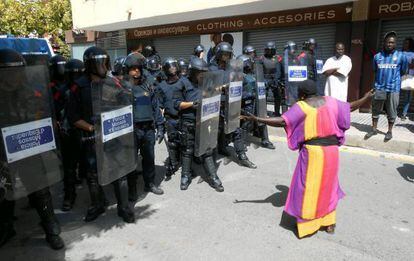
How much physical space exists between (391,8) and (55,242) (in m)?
8.83

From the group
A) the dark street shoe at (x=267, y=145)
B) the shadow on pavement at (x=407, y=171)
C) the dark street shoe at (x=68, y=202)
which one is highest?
the dark street shoe at (x=267, y=145)

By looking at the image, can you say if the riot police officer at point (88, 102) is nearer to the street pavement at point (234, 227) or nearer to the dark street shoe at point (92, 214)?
the dark street shoe at point (92, 214)

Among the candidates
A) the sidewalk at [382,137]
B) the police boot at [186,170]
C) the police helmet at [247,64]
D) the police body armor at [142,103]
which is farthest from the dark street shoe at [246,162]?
the sidewalk at [382,137]

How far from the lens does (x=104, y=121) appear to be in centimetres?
340

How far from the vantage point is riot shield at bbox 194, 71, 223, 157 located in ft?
14.7

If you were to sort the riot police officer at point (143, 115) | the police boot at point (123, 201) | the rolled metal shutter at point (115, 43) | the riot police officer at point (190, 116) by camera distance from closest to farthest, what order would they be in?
the police boot at point (123, 201) → the riot police officer at point (143, 115) → the riot police officer at point (190, 116) → the rolled metal shutter at point (115, 43)

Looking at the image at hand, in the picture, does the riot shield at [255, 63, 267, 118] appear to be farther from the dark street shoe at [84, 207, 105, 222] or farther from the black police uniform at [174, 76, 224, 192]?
the dark street shoe at [84, 207, 105, 222]

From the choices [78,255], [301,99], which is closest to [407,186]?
[301,99]

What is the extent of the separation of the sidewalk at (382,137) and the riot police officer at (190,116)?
3.41m

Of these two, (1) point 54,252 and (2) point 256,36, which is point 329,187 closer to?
(1) point 54,252

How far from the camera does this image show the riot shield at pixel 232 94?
509 centimetres

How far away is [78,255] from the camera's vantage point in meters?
3.42

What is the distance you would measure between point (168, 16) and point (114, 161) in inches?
412

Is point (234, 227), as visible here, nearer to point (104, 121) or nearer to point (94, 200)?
point (94, 200)
